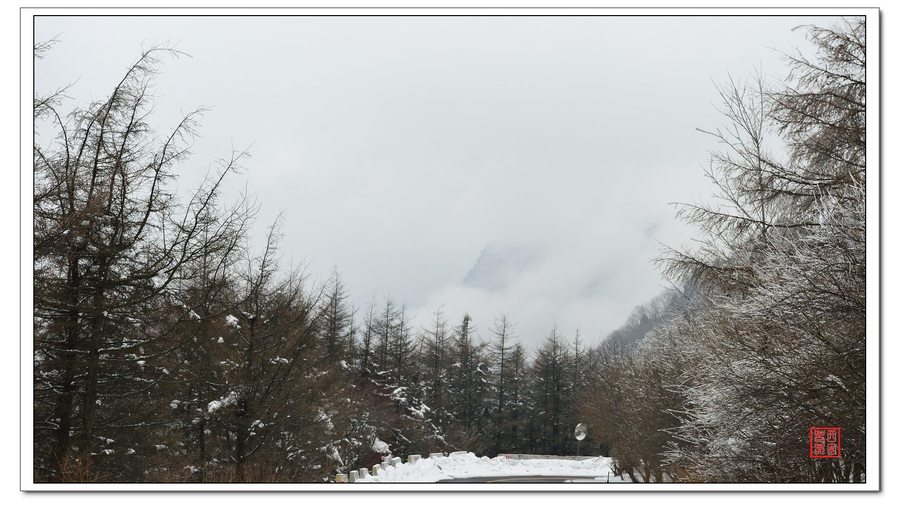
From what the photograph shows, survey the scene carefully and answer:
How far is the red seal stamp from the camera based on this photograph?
21.6 feet

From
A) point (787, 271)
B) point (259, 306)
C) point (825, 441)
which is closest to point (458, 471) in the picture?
point (259, 306)

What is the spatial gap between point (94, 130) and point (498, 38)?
4.83m

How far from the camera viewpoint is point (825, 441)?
6.65 meters

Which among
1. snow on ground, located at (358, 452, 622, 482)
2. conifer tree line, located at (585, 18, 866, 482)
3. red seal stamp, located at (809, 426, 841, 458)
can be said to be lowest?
snow on ground, located at (358, 452, 622, 482)

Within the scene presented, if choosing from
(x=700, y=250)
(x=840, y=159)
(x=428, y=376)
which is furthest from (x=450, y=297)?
(x=840, y=159)

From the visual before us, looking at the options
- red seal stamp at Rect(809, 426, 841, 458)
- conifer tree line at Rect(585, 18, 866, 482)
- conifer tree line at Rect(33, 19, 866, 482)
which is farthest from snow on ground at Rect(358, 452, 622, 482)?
red seal stamp at Rect(809, 426, 841, 458)

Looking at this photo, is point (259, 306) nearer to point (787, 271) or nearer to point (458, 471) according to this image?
point (458, 471)

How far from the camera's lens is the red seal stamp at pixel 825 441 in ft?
21.6

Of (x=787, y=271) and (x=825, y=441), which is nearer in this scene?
(x=787, y=271)

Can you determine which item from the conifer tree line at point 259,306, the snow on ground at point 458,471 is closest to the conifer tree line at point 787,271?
the conifer tree line at point 259,306

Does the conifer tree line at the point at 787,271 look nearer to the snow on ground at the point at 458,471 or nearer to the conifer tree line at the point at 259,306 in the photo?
the conifer tree line at the point at 259,306

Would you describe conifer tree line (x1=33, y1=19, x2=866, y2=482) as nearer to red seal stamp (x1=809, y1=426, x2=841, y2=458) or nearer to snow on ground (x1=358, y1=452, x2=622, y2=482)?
red seal stamp (x1=809, y1=426, x2=841, y2=458)
